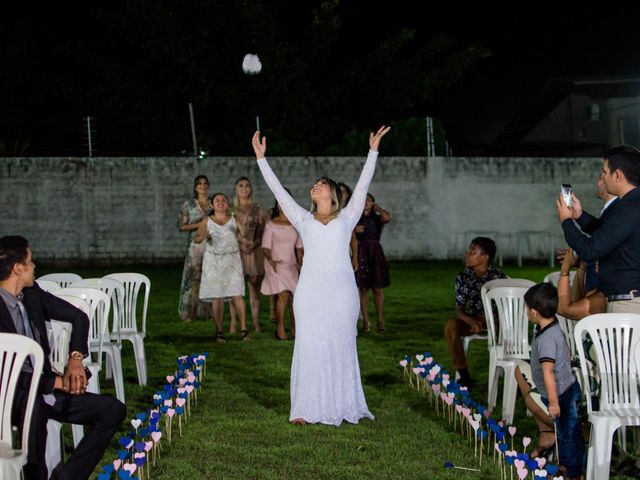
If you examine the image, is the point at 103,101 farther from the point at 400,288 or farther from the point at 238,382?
the point at 238,382

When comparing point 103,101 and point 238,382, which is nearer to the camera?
point 238,382

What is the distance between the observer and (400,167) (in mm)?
22359

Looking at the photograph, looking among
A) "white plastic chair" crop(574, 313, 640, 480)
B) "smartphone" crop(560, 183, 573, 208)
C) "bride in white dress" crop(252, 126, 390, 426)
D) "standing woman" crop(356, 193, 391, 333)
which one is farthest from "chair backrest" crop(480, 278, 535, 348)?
"standing woman" crop(356, 193, 391, 333)

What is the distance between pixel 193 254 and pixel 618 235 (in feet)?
26.2

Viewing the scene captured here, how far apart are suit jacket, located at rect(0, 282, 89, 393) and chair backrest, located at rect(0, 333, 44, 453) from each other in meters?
0.30

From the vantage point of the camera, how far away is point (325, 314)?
7051 mm

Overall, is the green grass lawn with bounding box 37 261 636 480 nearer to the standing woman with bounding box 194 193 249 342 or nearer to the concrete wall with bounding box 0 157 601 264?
the standing woman with bounding box 194 193 249 342

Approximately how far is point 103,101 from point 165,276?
14306 mm

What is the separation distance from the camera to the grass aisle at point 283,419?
593 centimetres

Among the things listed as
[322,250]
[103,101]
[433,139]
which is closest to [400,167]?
[433,139]

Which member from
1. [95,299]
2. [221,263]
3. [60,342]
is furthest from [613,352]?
[221,263]

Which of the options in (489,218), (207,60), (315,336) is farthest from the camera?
(207,60)

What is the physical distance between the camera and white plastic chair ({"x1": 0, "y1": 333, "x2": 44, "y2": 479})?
452 centimetres

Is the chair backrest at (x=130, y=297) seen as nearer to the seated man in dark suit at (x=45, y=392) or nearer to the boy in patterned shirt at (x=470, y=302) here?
the boy in patterned shirt at (x=470, y=302)
